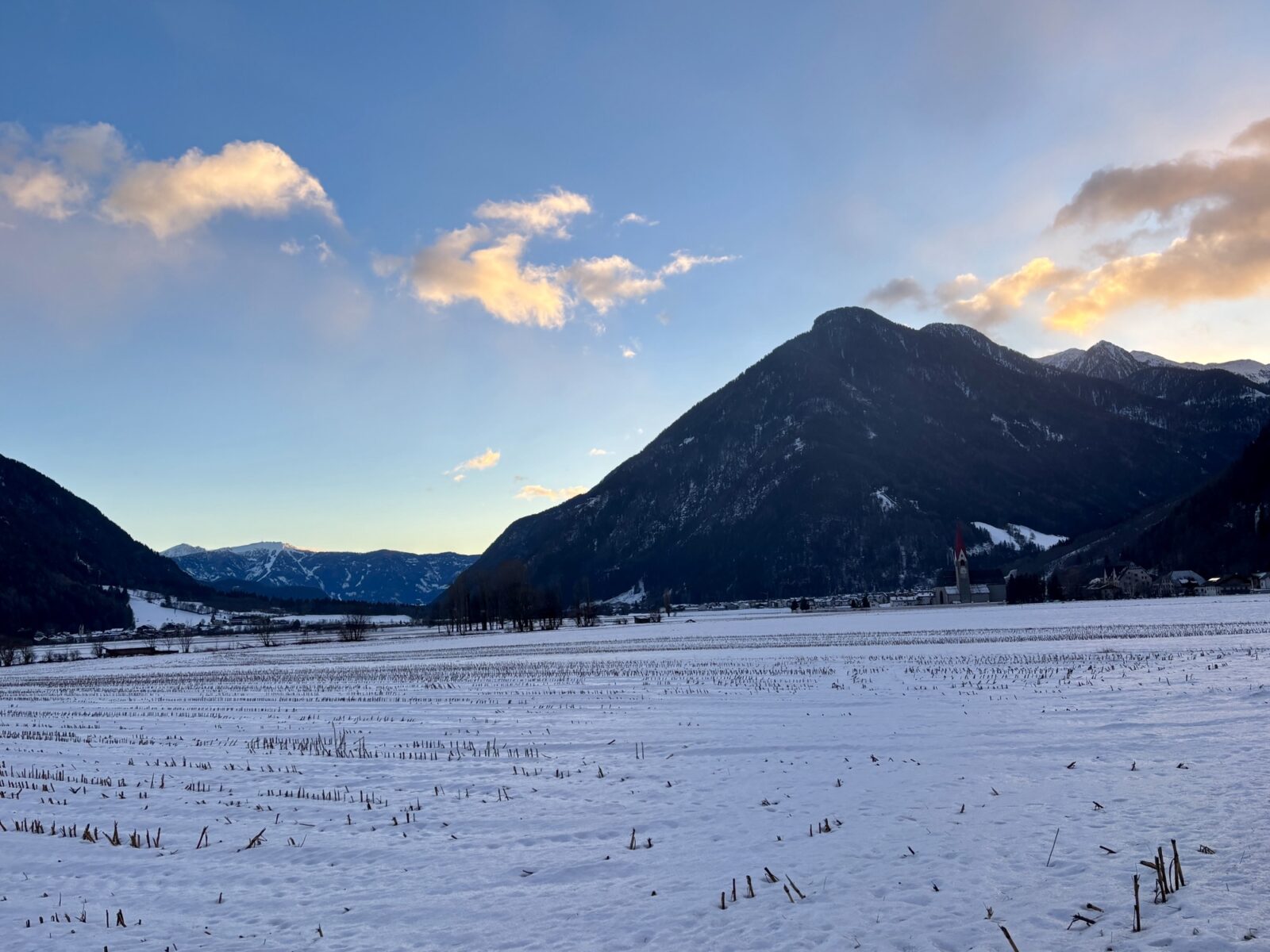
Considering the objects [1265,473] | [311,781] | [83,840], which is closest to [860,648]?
[311,781]

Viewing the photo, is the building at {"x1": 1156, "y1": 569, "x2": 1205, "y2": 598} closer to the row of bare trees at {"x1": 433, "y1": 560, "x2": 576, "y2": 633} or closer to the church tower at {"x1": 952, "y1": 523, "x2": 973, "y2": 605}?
the church tower at {"x1": 952, "y1": 523, "x2": 973, "y2": 605}

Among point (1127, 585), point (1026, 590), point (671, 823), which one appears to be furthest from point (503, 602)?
point (671, 823)

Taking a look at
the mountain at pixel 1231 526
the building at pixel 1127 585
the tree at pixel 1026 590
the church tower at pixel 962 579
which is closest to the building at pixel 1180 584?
the building at pixel 1127 585

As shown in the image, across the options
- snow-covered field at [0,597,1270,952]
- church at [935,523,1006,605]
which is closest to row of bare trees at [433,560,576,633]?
church at [935,523,1006,605]

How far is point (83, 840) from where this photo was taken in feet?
43.2

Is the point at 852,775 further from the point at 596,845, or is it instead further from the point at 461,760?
the point at 461,760

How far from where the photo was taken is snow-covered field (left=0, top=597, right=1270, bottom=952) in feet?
28.3

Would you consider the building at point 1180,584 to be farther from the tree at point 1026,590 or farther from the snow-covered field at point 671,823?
the snow-covered field at point 671,823

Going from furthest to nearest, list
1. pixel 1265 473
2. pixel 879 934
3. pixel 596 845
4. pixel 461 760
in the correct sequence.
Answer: pixel 1265 473 → pixel 461 760 → pixel 596 845 → pixel 879 934

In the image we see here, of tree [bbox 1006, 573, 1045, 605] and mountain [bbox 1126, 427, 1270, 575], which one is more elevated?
mountain [bbox 1126, 427, 1270, 575]

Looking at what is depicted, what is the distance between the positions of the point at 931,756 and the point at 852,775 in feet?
8.09

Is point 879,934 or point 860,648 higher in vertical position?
point 879,934

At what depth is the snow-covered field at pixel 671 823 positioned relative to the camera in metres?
8.62

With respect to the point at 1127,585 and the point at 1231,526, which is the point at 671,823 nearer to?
the point at 1127,585
